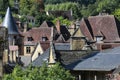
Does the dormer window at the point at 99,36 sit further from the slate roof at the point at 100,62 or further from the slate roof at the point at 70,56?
the slate roof at the point at 100,62

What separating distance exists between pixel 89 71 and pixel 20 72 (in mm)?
4178

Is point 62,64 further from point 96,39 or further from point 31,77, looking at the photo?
point 96,39

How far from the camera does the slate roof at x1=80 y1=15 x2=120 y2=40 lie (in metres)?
82.5

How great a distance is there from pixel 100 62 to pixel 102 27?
45.0 m

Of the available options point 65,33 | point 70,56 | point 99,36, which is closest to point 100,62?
point 70,56

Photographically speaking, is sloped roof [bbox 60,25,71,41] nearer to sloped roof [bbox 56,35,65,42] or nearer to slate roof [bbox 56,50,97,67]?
sloped roof [bbox 56,35,65,42]

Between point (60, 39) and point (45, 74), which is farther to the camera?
point (60, 39)

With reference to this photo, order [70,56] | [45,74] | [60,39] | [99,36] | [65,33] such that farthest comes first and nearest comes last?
[65,33] < [60,39] < [99,36] < [70,56] < [45,74]

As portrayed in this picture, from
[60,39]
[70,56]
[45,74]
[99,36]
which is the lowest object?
[60,39]

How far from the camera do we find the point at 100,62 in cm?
3919

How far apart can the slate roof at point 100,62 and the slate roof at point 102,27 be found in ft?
135

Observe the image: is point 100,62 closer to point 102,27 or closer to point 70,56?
point 70,56

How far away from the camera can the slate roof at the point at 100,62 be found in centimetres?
3791

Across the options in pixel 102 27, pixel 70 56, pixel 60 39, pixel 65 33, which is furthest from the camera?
pixel 65 33
